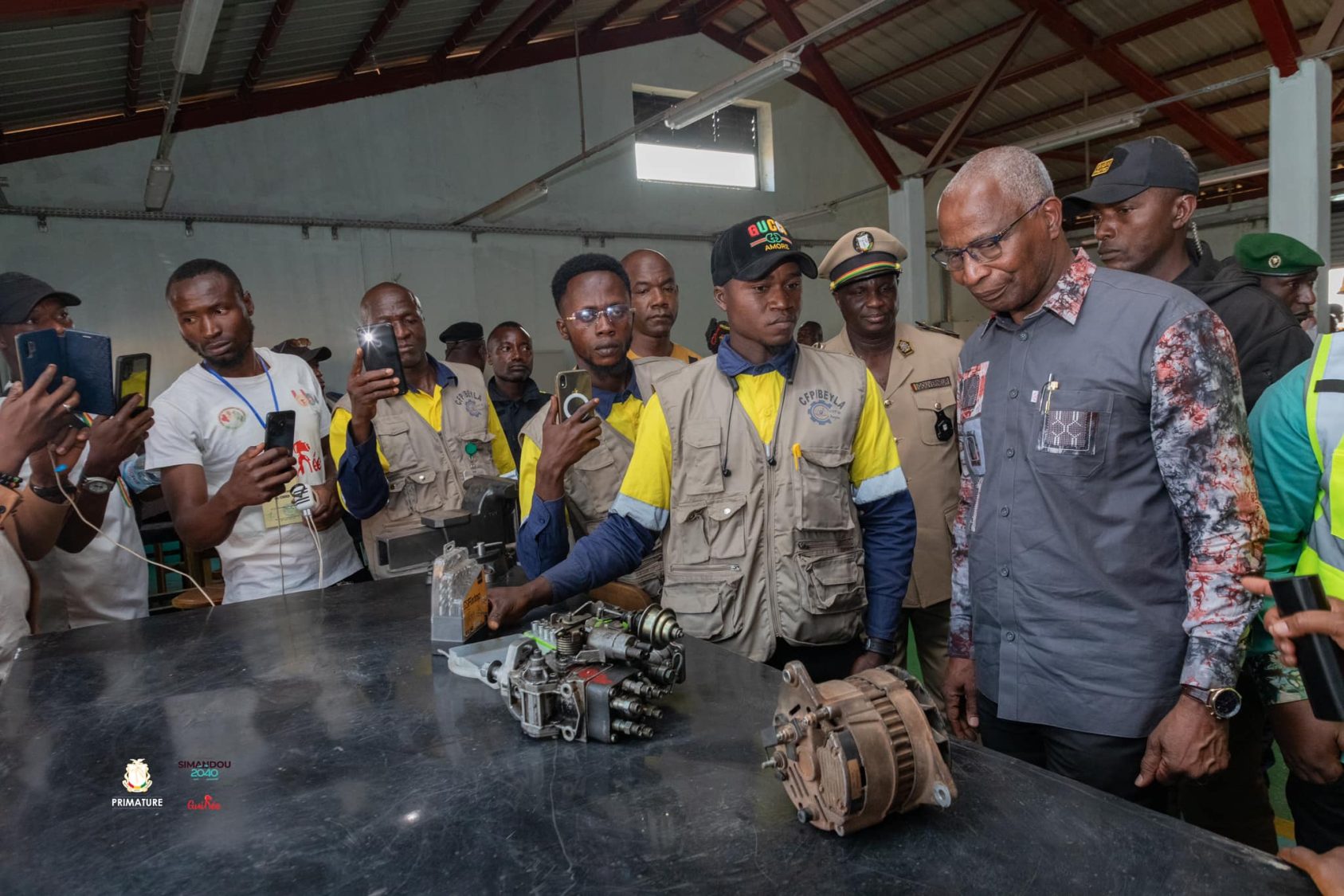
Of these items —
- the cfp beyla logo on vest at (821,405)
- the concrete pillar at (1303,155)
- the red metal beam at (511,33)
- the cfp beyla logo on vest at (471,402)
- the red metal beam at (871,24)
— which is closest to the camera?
the cfp beyla logo on vest at (821,405)

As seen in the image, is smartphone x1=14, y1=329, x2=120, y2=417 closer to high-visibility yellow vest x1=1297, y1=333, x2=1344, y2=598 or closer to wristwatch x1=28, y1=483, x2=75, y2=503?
wristwatch x1=28, y1=483, x2=75, y2=503

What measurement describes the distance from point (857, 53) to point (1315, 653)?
1079 centimetres

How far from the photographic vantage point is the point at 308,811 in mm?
1227

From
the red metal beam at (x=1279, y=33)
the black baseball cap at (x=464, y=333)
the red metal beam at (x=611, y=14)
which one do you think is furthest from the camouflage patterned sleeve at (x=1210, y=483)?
the red metal beam at (x=611, y=14)

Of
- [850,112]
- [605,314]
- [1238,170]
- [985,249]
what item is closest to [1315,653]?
[985,249]

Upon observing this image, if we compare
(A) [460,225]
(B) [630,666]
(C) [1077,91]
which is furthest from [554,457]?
(C) [1077,91]

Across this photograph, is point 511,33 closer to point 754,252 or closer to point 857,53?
point 857,53

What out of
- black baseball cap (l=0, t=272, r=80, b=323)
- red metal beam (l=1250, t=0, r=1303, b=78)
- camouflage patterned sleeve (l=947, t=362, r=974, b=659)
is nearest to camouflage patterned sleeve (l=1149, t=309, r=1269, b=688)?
camouflage patterned sleeve (l=947, t=362, r=974, b=659)

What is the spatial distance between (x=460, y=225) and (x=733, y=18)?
464 centimetres

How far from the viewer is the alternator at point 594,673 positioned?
4.50 feet

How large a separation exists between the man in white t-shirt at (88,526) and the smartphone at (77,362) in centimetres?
12

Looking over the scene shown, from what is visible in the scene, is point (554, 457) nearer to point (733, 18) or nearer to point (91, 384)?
point (91, 384)

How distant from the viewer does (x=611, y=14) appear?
9.80 metres

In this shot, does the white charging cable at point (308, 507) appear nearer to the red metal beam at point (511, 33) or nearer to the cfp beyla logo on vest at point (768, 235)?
the cfp beyla logo on vest at point (768, 235)
